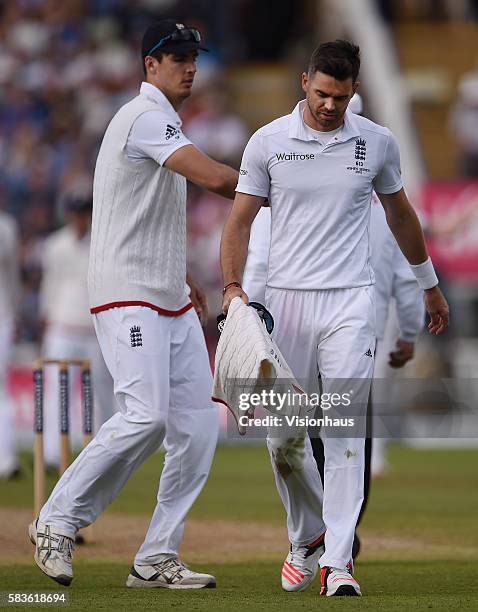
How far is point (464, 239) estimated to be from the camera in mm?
20656

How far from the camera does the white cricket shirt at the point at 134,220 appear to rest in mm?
7215

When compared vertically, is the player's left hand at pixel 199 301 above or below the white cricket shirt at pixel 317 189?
below

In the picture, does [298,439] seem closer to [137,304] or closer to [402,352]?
[137,304]

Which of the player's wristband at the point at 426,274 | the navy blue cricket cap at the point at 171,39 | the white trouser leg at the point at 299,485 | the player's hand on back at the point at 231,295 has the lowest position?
the white trouser leg at the point at 299,485

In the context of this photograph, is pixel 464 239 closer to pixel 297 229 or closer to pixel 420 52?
pixel 420 52

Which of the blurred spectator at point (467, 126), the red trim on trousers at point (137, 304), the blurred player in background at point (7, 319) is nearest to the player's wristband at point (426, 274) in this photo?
the red trim on trousers at point (137, 304)

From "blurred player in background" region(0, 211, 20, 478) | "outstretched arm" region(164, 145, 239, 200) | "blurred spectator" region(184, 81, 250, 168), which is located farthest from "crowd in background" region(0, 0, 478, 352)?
"outstretched arm" region(164, 145, 239, 200)

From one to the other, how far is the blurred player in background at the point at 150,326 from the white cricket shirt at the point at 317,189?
223 mm

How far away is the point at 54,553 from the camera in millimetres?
6965

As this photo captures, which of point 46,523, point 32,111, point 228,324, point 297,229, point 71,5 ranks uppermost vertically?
point 71,5

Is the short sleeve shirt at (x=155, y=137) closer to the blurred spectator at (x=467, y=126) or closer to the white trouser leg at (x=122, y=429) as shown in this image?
the white trouser leg at (x=122, y=429)

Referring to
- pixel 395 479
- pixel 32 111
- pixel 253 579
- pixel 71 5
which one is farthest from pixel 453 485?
Result: pixel 71 5

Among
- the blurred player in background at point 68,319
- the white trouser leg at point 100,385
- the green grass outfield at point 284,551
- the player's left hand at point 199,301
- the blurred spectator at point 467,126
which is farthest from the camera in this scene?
the blurred spectator at point 467,126

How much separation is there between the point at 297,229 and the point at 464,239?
14.0 metres
